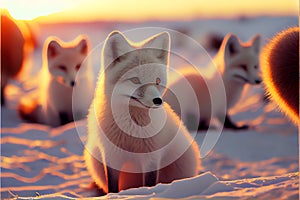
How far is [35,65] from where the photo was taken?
389 inches

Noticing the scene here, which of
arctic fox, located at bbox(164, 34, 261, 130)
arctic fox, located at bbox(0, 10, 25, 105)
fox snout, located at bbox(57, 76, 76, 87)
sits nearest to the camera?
arctic fox, located at bbox(164, 34, 261, 130)

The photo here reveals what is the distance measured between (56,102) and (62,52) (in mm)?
665

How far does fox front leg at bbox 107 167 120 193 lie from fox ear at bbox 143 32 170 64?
0.66 meters

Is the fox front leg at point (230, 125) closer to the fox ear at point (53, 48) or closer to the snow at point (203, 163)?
the snow at point (203, 163)

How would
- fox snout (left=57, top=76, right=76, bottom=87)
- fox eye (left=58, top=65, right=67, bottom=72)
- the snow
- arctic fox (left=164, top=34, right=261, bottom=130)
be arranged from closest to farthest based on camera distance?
the snow < arctic fox (left=164, top=34, right=261, bottom=130) < fox eye (left=58, top=65, right=67, bottom=72) < fox snout (left=57, top=76, right=76, bottom=87)

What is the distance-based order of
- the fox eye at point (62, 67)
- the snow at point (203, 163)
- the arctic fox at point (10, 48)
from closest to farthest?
1. the snow at point (203, 163)
2. the fox eye at point (62, 67)
3. the arctic fox at point (10, 48)

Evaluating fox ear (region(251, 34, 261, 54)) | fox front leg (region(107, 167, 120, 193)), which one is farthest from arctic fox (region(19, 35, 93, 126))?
fox front leg (region(107, 167, 120, 193))

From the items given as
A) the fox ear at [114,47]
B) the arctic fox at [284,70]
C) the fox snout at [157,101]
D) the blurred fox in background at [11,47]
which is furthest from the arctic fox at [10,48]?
the fox snout at [157,101]

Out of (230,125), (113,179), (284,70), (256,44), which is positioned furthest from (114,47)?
(256,44)

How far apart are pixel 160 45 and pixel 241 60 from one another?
3281 millimetres

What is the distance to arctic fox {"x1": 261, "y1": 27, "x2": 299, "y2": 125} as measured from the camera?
9.27 ft

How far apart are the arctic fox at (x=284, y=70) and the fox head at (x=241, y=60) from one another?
9.35 feet

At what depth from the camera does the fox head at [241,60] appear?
587cm

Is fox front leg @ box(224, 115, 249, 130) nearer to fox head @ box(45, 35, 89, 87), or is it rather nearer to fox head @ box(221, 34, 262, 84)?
fox head @ box(221, 34, 262, 84)
